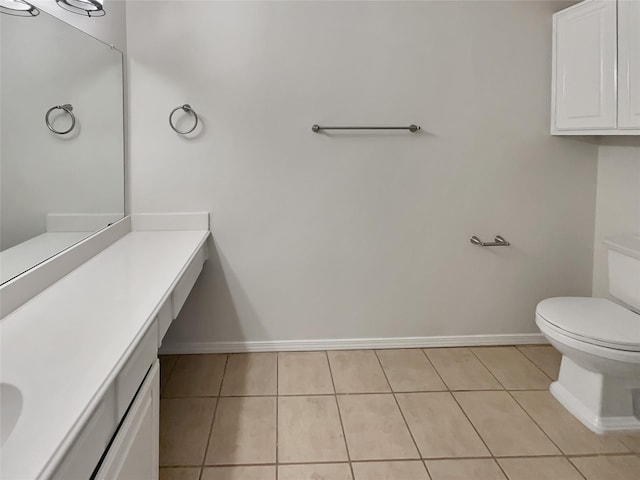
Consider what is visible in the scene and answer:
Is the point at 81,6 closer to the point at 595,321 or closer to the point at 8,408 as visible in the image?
the point at 8,408

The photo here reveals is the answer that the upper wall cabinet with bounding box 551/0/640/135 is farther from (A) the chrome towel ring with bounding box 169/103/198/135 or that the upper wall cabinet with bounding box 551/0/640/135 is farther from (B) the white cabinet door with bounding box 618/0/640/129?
(A) the chrome towel ring with bounding box 169/103/198/135

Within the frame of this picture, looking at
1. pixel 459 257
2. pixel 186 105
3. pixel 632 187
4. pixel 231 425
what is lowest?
pixel 231 425

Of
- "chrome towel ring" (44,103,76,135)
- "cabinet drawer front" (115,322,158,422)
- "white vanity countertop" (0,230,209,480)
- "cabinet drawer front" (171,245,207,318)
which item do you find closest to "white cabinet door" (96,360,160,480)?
"cabinet drawer front" (115,322,158,422)

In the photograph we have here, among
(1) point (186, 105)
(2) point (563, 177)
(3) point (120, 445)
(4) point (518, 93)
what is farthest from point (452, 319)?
(3) point (120, 445)

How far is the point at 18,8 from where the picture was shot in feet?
5.13

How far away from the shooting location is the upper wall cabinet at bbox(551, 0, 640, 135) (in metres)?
2.28

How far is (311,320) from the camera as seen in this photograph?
2.94 meters

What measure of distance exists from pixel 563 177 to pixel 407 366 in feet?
4.41

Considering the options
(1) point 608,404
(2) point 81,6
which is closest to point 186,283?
(2) point 81,6

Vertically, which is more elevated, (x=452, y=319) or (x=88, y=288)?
(x=88, y=288)

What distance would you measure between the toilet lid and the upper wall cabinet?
0.78 meters

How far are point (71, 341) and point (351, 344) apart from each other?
1.87 m

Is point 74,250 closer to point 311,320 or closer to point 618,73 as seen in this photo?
point 311,320

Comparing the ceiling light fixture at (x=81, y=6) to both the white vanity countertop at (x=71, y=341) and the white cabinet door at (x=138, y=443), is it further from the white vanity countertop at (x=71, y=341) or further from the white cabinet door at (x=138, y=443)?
the white cabinet door at (x=138, y=443)
